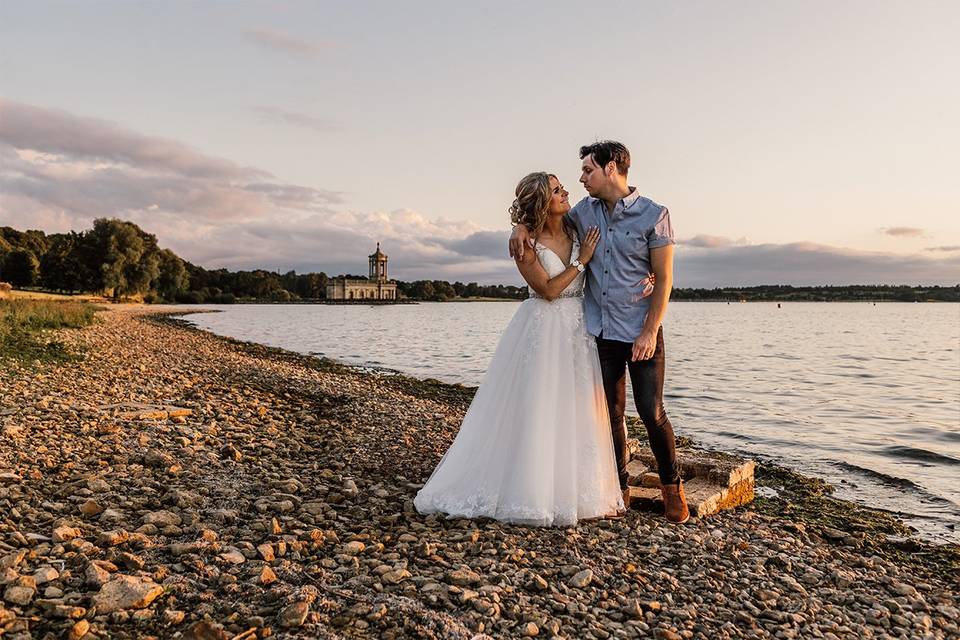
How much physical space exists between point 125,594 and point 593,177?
4325 mm

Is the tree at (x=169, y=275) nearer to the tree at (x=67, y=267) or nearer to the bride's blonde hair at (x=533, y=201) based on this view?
the tree at (x=67, y=267)

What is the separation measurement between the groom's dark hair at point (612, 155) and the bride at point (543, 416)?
0.39 m

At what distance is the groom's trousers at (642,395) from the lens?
17.3 feet

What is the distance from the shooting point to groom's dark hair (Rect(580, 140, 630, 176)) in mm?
5242

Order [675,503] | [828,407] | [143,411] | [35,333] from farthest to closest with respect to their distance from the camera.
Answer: [35,333], [828,407], [143,411], [675,503]

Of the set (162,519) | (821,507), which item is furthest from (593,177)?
(821,507)

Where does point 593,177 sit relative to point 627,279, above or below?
above

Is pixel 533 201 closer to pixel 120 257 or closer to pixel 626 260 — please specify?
pixel 626 260

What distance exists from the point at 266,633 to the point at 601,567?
2.28 m

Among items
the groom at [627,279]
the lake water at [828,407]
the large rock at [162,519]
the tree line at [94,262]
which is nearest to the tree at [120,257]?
the tree line at [94,262]

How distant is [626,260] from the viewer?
525 cm

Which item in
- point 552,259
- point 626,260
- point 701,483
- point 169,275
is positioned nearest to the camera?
point 626,260

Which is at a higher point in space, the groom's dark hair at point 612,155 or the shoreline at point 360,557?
the groom's dark hair at point 612,155

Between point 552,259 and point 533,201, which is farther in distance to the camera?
point 552,259
